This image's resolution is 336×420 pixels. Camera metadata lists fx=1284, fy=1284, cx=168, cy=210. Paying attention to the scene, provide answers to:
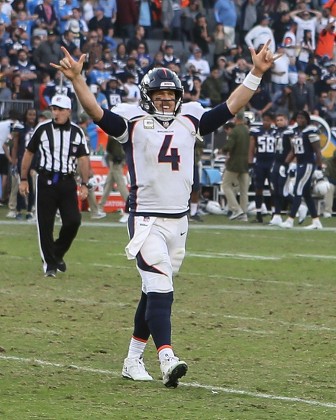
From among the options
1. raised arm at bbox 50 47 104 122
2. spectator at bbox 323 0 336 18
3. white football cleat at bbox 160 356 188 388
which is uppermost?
spectator at bbox 323 0 336 18

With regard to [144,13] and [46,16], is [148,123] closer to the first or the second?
[46,16]

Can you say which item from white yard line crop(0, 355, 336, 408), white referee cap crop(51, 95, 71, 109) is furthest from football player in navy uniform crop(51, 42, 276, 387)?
white referee cap crop(51, 95, 71, 109)

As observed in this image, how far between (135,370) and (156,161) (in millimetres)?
1207

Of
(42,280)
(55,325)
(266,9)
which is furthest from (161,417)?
(266,9)

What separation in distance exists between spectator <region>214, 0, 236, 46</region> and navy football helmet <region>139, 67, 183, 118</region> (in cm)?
2259

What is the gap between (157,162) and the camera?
7406 mm

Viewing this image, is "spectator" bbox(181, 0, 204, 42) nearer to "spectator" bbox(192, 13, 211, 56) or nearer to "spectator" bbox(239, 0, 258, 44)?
"spectator" bbox(192, 13, 211, 56)

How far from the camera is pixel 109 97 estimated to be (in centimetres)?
2483

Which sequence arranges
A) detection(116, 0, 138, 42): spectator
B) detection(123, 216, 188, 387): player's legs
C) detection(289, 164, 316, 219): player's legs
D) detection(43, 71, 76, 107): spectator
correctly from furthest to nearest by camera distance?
detection(116, 0, 138, 42): spectator, detection(43, 71, 76, 107): spectator, detection(289, 164, 316, 219): player's legs, detection(123, 216, 188, 387): player's legs

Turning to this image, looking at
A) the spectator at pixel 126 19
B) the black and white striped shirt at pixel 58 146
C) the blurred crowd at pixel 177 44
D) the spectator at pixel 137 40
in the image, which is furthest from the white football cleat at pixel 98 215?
the black and white striped shirt at pixel 58 146

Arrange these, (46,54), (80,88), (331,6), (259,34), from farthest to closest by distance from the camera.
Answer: (331,6) < (259,34) < (46,54) < (80,88)

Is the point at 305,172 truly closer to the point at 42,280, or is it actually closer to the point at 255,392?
the point at 42,280

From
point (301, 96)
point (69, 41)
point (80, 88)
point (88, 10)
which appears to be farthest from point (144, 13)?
point (80, 88)

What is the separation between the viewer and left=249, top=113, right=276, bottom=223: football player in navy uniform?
22.4m
